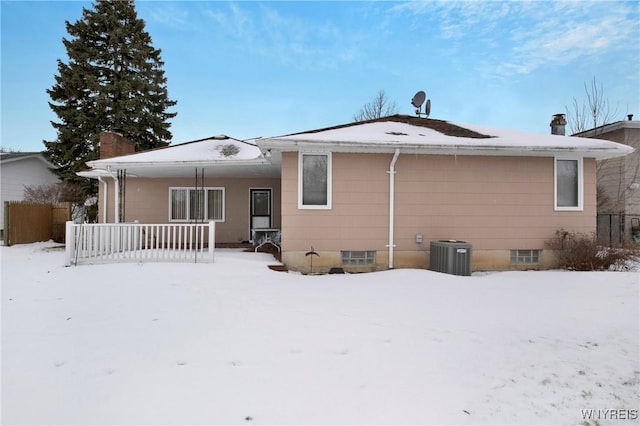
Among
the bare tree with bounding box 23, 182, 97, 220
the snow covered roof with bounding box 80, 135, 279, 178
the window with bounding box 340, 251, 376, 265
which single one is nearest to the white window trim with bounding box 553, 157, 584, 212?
the window with bounding box 340, 251, 376, 265

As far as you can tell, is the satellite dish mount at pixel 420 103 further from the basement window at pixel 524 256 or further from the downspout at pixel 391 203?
the basement window at pixel 524 256

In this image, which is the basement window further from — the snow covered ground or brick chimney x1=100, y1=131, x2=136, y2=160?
brick chimney x1=100, y1=131, x2=136, y2=160

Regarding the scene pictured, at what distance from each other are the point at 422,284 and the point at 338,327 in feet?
9.00

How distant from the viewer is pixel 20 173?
724 inches

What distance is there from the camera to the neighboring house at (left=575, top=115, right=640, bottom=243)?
13.8 metres

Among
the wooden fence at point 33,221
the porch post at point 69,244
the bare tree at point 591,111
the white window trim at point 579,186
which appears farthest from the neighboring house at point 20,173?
the bare tree at point 591,111

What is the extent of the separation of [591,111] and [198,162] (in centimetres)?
1942

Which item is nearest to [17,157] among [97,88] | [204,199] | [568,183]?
[97,88]

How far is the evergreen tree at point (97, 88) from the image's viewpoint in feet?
64.0

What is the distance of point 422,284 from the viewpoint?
5.94 metres

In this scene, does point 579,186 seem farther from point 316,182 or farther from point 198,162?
point 198,162

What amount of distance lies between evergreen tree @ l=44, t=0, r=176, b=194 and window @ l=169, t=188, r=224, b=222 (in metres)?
11.3

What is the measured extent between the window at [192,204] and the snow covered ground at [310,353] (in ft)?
19.6

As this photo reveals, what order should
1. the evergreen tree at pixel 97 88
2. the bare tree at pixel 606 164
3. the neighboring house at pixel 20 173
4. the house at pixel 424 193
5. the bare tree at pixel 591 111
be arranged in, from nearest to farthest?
the house at pixel 424 193, the bare tree at pixel 606 164, the bare tree at pixel 591 111, the neighboring house at pixel 20 173, the evergreen tree at pixel 97 88
